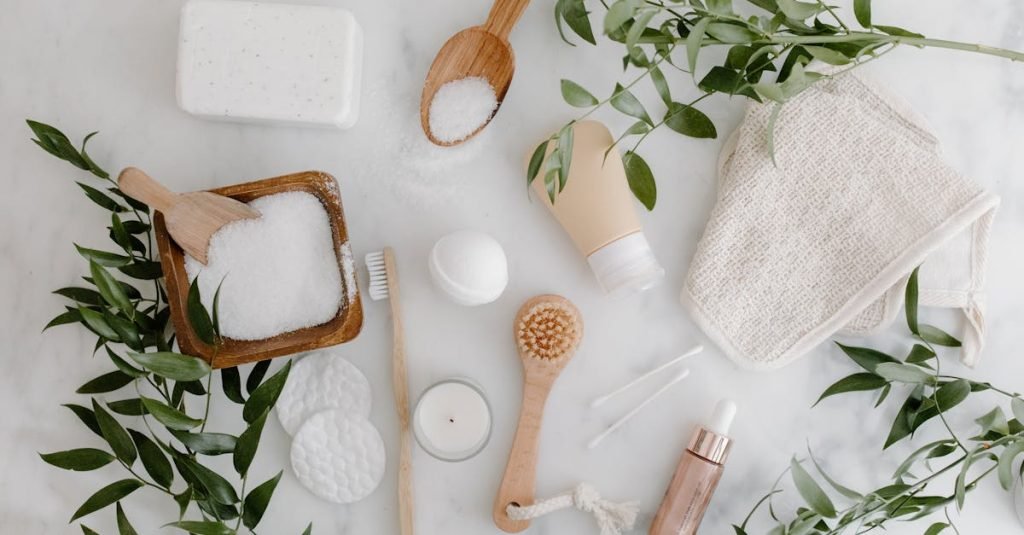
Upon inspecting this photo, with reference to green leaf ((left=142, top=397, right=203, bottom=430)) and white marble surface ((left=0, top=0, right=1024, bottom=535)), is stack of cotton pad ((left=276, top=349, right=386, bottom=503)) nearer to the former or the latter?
white marble surface ((left=0, top=0, right=1024, bottom=535))

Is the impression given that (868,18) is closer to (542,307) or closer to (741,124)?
(741,124)

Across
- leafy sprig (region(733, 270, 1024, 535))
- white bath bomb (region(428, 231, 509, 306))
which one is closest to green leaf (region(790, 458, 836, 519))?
leafy sprig (region(733, 270, 1024, 535))

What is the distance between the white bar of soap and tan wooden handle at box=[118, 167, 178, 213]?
0.11 m

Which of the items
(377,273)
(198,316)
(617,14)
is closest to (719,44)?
(617,14)

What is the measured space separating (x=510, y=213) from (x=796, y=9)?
370 mm

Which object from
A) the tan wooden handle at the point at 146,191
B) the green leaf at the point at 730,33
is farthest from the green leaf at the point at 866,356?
the tan wooden handle at the point at 146,191

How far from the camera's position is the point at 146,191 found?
0.78 metres

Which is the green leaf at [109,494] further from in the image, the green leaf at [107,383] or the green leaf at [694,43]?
the green leaf at [694,43]

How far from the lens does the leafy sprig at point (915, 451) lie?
2.52 feet

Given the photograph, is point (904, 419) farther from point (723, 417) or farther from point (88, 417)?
point (88, 417)

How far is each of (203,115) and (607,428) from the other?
541 mm

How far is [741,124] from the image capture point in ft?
2.95

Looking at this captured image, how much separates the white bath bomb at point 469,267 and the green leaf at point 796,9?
35 centimetres

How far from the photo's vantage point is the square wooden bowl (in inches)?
30.9
